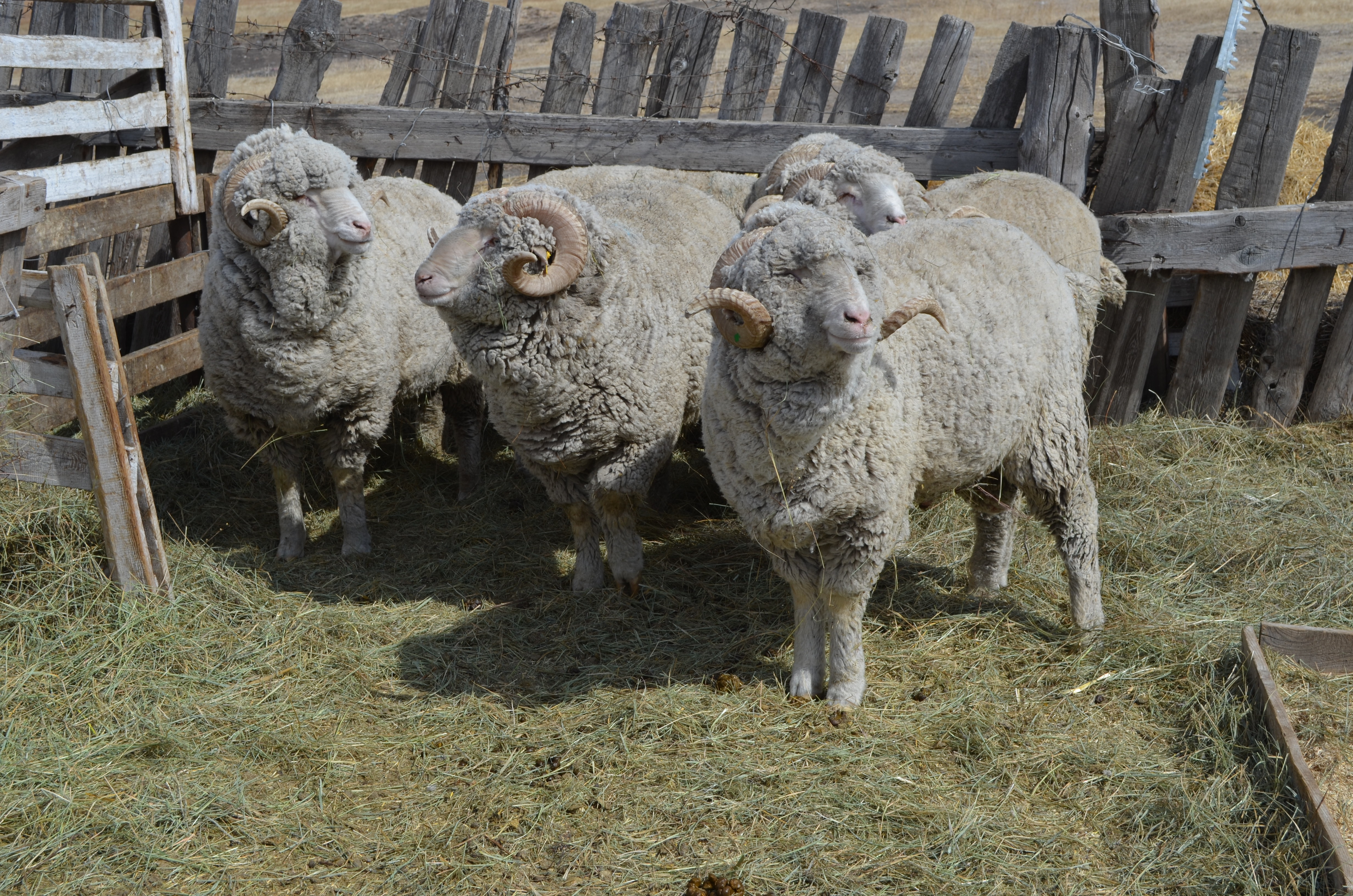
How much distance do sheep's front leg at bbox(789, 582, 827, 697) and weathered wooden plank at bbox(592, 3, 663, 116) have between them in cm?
432

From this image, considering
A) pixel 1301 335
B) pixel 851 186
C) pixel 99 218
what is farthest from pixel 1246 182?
pixel 99 218

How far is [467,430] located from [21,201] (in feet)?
9.47

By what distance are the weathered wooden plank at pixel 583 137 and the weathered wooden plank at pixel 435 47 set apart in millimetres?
276

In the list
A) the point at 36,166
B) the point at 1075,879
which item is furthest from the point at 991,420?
the point at 36,166

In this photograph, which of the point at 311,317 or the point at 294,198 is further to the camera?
the point at 311,317

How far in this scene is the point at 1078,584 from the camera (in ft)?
16.6

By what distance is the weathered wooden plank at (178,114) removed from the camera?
22.7ft

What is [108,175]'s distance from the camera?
22.5 feet

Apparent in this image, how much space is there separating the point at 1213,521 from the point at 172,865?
212 inches

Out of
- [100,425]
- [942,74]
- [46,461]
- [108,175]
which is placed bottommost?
[46,461]

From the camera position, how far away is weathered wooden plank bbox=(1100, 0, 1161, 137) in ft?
21.2

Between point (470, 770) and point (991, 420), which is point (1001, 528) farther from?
point (470, 770)

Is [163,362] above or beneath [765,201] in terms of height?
beneath

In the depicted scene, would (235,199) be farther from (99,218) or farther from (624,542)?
(624,542)
